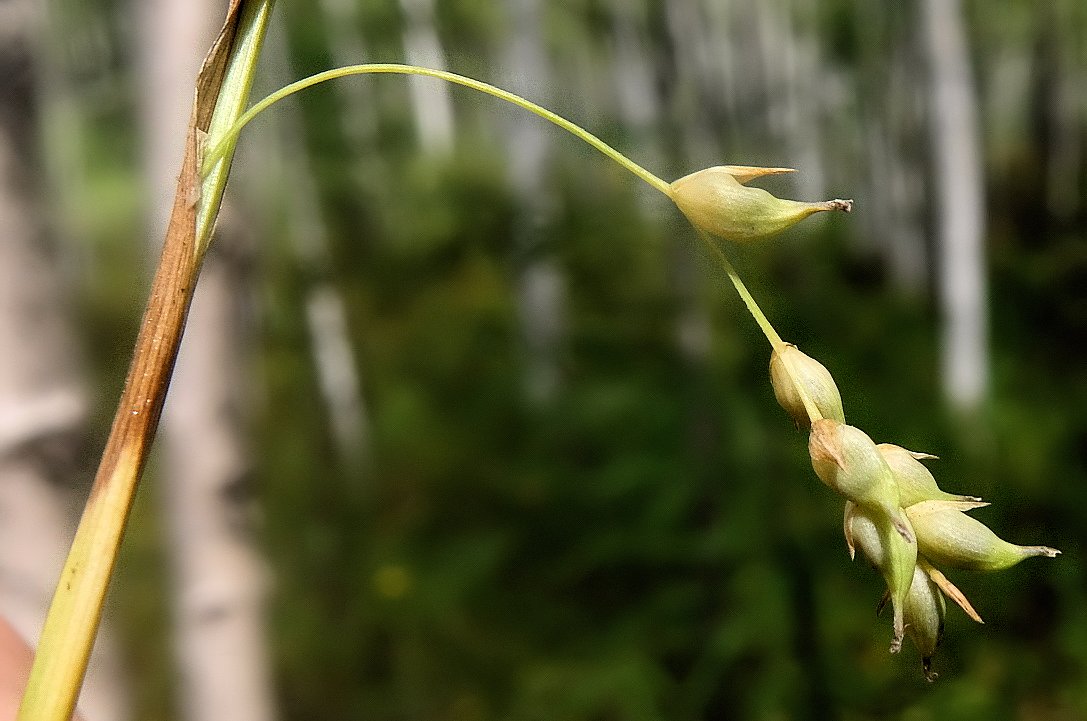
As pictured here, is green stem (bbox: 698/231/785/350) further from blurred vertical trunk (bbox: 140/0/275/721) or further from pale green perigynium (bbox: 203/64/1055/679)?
blurred vertical trunk (bbox: 140/0/275/721)

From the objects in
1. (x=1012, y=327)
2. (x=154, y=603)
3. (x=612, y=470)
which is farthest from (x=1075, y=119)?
(x=154, y=603)

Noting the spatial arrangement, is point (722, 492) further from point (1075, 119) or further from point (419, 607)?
point (1075, 119)

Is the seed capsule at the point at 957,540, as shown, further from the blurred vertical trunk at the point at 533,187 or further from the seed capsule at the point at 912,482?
the blurred vertical trunk at the point at 533,187

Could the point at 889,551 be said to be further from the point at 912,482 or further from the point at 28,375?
the point at 28,375

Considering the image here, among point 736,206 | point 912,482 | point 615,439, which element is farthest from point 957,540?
point 615,439

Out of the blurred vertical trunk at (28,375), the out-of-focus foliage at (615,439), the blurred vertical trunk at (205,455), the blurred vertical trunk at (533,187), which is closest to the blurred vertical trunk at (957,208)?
the out-of-focus foliage at (615,439)
